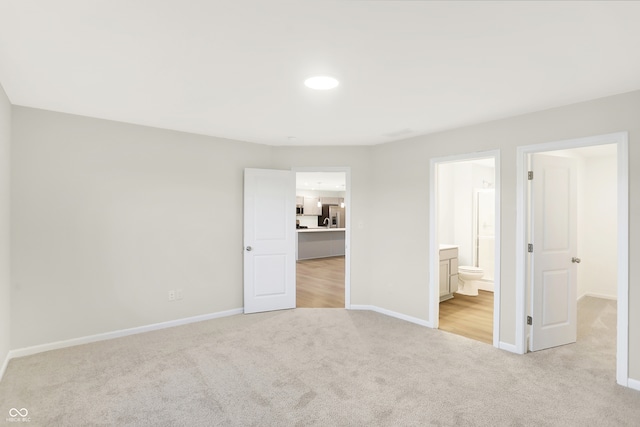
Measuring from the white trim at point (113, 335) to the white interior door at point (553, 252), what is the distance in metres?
3.59

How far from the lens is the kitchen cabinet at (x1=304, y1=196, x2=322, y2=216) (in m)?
12.4

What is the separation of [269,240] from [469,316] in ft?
9.60

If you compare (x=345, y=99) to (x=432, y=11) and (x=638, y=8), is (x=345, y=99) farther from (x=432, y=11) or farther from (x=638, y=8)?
(x=638, y=8)

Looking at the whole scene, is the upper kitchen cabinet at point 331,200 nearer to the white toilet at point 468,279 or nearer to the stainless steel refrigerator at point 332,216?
the stainless steel refrigerator at point 332,216

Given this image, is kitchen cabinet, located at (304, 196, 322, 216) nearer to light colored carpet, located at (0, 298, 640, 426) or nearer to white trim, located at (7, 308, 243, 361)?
white trim, located at (7, 308, 243, 361)

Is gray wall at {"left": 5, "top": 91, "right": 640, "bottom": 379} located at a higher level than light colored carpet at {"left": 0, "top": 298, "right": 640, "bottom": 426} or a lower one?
higher

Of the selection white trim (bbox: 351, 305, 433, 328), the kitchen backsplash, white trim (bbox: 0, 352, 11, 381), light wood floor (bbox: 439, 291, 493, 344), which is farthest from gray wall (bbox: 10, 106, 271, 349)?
the kitchen backsplash

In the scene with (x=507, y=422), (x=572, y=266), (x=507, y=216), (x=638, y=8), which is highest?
(x=638, y=8)

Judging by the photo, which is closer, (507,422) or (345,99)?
(507,422)

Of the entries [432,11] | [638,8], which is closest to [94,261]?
[432,11]

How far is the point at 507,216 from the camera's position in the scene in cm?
350

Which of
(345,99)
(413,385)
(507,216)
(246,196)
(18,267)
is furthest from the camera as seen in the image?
(246,196)

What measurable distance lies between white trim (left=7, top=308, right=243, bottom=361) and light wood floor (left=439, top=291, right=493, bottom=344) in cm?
280

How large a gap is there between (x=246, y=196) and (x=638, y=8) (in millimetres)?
4017
